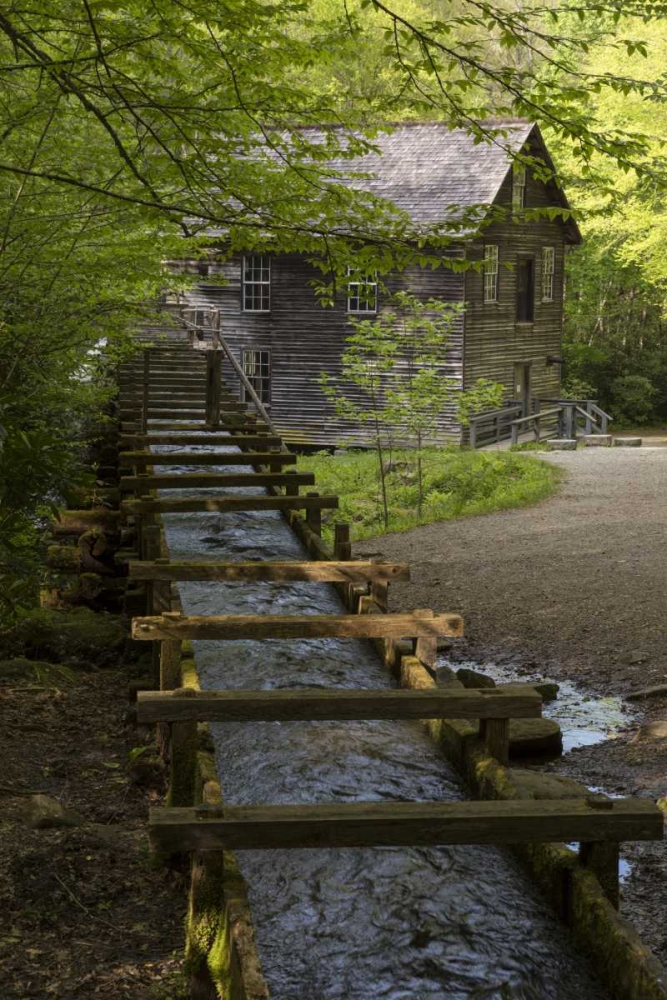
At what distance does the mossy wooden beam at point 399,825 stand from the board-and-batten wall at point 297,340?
27587 millimetres

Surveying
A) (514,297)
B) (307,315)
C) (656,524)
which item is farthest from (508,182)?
(656,524)

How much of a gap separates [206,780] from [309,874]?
0.68 m

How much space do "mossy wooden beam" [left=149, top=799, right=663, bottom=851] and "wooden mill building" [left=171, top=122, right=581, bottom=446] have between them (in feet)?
84.8

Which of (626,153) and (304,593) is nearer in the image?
(626,153)

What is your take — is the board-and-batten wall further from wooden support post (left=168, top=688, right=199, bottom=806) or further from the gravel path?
wooden support post (left=168, top=688, right=199, bottom=806)

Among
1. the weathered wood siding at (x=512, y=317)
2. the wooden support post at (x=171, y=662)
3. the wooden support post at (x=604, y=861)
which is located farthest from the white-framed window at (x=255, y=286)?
the wooden support post at (x=604, y=861)

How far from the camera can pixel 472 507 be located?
67.7ft

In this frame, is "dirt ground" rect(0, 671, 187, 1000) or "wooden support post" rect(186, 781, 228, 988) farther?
"dirt ground" rect(0, 671, 187, 1000)

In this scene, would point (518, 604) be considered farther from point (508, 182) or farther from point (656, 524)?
point (508, 182)

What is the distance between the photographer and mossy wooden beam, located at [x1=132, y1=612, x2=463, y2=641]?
6512mm

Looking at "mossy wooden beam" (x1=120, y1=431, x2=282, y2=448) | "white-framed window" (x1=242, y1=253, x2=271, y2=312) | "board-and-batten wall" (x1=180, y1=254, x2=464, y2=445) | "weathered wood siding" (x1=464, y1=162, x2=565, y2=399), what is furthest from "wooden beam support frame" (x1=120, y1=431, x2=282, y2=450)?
"white-framed window" (x1=242, y1=253, x2=271, y2=312)

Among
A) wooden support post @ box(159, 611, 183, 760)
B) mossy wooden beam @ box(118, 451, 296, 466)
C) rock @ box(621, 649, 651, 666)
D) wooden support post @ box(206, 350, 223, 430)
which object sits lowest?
rock @ box(621, 649, 651, 666)

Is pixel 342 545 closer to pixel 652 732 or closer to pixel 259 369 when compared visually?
pixel 652 732

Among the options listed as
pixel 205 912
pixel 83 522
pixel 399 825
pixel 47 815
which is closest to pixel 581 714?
pixel 47 815
